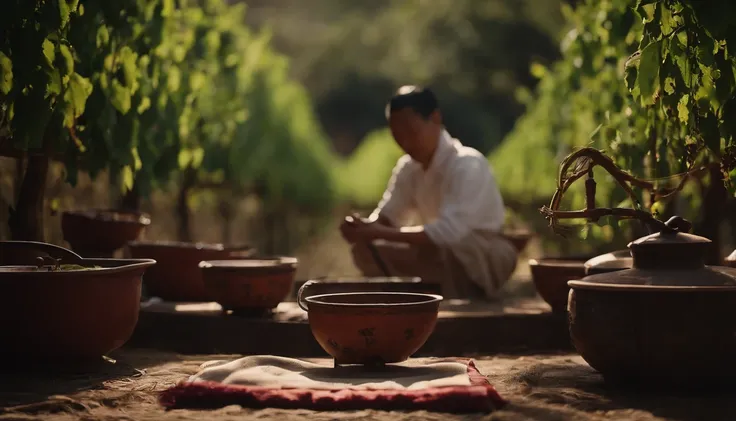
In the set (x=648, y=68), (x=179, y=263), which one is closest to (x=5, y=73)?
(x=179, y=263)

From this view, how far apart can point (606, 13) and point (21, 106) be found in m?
3.99

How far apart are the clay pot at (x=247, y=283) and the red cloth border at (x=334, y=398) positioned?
1.74 m

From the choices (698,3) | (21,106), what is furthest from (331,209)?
(698,3)

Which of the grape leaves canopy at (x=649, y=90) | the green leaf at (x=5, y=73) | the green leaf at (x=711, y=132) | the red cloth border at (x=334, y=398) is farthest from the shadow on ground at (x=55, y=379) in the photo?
the green leaf at (x=711, y=132)

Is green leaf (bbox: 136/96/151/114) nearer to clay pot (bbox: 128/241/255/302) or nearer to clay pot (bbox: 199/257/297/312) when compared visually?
clay pot (bbox: 128/241/255/302)

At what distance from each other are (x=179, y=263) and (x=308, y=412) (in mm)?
3172

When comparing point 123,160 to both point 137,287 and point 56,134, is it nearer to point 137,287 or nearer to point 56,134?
point 56,134

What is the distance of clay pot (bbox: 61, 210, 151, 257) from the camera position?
624 cm

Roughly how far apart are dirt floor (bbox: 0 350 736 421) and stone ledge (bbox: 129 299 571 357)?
911mm

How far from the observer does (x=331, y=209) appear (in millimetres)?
19031

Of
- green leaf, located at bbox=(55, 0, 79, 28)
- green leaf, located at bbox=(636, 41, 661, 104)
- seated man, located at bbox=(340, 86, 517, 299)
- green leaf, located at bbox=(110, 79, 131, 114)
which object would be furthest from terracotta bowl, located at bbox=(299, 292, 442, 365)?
seated man, located at bbox=(340, 86, 517, 299)

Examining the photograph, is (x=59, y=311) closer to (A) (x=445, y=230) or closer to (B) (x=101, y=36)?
(B) (x=101, y=36)

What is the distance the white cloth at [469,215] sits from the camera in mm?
6641

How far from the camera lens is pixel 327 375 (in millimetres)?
4020
